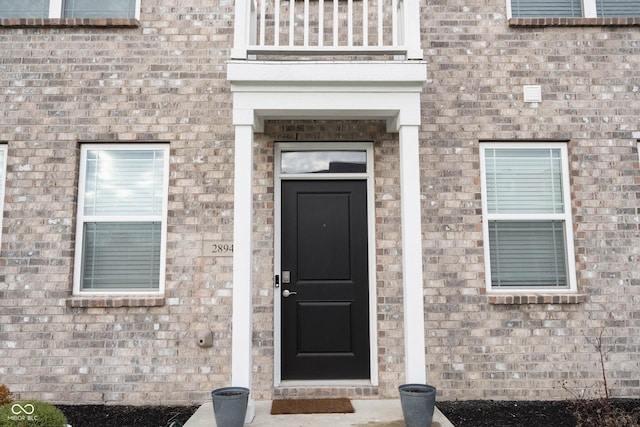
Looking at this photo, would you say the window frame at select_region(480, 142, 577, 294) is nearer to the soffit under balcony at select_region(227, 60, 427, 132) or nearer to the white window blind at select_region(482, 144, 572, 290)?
the white window blind at select_region(482, 144, 572, 290)

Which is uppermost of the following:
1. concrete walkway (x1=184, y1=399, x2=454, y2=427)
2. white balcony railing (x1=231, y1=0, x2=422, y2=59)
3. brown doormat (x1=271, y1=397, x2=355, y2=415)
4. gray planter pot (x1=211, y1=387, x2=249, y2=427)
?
white balcony railing (x1=231, y1=0, x2=422, y2=59)

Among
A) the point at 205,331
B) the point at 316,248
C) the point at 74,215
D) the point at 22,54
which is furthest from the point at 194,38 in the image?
the point at 205,331

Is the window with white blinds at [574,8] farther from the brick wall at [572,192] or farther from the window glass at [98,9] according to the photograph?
the window glass at [98,9]

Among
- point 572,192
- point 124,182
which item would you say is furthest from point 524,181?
point 124,182

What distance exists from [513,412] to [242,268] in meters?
2.79

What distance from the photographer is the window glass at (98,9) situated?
17.5 ft

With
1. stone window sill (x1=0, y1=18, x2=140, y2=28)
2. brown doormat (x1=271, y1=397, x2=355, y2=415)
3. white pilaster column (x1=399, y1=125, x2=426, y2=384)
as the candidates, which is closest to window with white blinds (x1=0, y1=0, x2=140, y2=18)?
stone window sill (x1=0, y1=18, x2=140, y2=28)

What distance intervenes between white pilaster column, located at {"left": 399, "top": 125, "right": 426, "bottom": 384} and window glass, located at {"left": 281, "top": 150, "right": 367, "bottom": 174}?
0.93 metres

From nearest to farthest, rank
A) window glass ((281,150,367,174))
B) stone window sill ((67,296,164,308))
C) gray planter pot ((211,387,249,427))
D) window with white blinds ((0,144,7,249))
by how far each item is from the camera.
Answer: gray planter pot ((211,387,249,427)) → stone window sill ((67,296,164,308)) → window with white blinds ((0,144,7,249)) → window glass ((281,150,367,174))

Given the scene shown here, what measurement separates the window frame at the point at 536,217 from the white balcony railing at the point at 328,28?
151 centimetres

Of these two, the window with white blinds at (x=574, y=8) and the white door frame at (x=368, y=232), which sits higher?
the window with white blinds at (x=574, y=8)

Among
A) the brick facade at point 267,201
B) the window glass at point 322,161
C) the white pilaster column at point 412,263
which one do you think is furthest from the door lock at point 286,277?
the white pilaster column at point 412,263

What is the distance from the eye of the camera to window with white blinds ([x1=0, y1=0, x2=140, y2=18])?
17.5 ft

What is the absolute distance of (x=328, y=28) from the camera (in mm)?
5238
